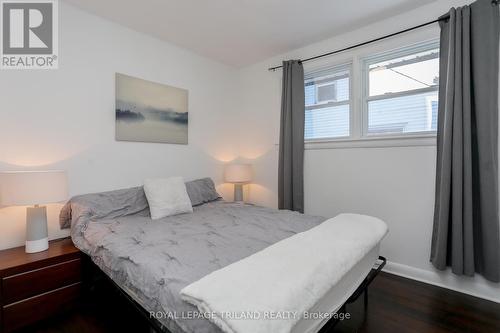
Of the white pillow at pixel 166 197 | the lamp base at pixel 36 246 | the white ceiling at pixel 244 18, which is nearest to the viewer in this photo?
the lamp base at pixel 36 246

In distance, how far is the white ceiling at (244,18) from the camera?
89.8 inches

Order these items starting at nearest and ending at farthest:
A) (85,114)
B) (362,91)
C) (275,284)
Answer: (275,284), (85,114), (362,91)

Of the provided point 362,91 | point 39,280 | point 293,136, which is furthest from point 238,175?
point 39,280

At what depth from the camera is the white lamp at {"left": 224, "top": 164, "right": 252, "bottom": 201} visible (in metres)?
3.40

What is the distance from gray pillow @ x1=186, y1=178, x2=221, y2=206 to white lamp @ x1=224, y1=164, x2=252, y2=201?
0.33 metres

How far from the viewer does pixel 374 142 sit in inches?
102

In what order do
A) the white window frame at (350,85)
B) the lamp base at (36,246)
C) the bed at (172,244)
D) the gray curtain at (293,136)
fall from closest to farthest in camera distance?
the bed at (172,244) < the lamp base at (36,246) < the white window frame at (350,85) < the gray curtain at (293,136)

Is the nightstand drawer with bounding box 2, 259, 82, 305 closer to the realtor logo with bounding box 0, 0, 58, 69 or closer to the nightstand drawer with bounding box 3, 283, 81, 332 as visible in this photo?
the nightstand drawer with bounding box 3, 283, 81, 332

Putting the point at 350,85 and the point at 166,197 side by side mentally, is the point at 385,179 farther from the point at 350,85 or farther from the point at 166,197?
the point at 166,197

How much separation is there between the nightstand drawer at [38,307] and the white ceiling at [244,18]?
245 centimetres

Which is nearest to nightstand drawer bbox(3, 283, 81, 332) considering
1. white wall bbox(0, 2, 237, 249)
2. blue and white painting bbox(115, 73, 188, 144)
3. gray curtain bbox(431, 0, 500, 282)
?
white wall bbox(0, 2, 237, 249)

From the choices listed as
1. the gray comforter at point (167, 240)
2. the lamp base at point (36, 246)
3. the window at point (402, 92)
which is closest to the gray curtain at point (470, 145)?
the window at point (402, 92)

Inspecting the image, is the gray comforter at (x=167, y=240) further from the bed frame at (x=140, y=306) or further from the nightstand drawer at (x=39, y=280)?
the nightstand drawer at (x=39, y=280)

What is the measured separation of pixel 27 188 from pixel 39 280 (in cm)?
65
